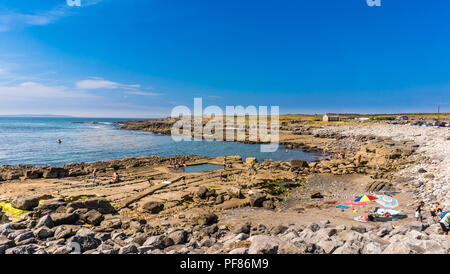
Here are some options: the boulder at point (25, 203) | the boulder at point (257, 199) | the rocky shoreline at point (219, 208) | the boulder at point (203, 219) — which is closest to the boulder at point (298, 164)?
the rocky shoreline at point (219, 208)

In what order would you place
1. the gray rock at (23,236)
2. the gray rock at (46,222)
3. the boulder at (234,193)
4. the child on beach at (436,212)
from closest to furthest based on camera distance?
the gray rock at (23,236) < the gray rock at (46,222) < the child on beach at (436,212) < the boulder at (234,193)

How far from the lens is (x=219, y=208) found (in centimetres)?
1791

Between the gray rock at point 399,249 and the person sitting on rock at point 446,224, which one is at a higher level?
the gray rock at point 399,249

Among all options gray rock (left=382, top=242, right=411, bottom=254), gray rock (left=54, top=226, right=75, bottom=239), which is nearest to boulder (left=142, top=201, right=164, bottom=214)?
gray rock (left=54, top=226, right=75, bottom=239)

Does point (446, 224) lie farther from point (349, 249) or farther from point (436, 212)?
point (349, 249)

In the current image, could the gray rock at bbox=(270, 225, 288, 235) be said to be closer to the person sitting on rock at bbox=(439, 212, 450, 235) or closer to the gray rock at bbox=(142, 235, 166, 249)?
the gray rock at bbox=(142, 235, 166, 249)

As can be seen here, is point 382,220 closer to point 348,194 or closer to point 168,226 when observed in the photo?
point 348,194

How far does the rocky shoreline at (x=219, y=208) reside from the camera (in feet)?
30.8

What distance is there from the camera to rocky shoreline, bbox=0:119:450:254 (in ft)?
30.8

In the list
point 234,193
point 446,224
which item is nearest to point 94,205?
point 234,193

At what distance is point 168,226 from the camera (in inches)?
562

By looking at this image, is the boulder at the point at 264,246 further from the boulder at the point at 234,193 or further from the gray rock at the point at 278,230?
the boulder at the point at 234,193
